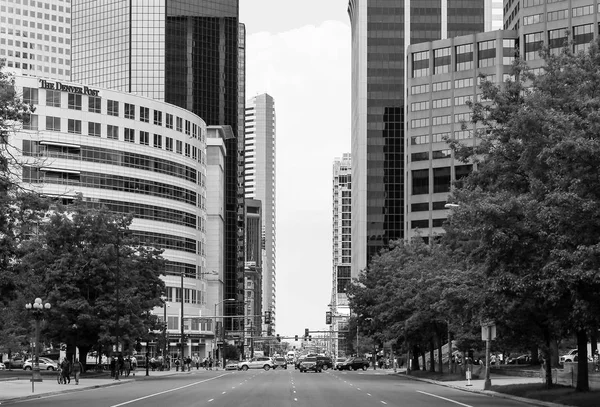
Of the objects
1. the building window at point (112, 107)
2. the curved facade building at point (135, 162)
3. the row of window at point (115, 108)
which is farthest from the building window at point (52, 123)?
the building window at point (112, 107)

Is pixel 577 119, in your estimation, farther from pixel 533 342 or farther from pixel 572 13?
pixel 572 13

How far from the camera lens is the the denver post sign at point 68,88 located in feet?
396

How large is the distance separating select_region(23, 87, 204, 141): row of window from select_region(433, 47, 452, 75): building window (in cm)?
5031

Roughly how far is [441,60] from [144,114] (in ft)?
204

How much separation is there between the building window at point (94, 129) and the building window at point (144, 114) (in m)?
7.49

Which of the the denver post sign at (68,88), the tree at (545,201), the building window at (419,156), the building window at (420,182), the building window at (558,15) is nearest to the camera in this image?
the tree at (545,201)

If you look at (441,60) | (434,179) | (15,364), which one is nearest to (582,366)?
(15,364)

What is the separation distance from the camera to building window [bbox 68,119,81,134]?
12181 cm

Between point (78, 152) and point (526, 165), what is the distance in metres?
92.6

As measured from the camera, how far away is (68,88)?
12194 centimetres

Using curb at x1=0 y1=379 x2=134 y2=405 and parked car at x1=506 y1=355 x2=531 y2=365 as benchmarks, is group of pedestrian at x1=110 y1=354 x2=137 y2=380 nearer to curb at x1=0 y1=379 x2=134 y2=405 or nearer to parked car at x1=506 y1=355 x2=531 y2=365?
curb at x1=0 y1=379 x2=134 y2=405

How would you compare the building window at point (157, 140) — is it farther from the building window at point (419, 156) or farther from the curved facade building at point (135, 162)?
the building window at point (419, 156)

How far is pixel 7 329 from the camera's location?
3086 inches

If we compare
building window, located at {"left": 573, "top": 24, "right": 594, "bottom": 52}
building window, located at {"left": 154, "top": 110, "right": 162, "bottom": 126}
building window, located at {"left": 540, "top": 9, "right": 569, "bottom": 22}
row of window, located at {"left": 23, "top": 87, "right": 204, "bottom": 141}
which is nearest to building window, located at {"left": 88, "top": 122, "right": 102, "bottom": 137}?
row of window, located at {"left": 23, "top": 87, "right": 204, "bottom": 141}
